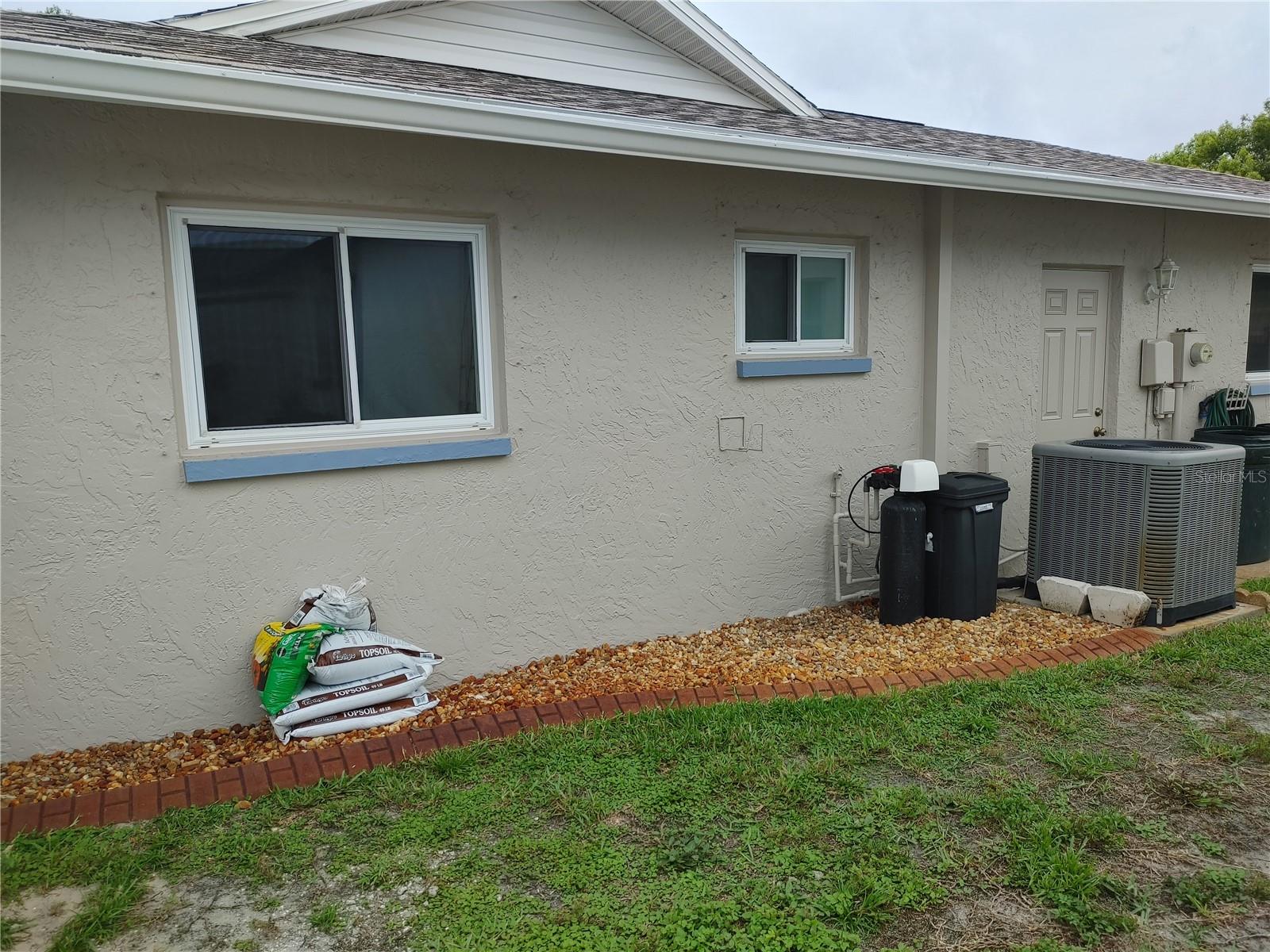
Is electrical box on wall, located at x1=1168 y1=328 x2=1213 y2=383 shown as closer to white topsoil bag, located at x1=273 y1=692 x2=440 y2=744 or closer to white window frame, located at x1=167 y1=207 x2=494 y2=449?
white window frame, located at x1=167 y1=207 x2=494 y2=449

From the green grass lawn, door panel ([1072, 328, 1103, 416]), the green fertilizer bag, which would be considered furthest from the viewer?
door panel ([1072, 328, 1103, 416])

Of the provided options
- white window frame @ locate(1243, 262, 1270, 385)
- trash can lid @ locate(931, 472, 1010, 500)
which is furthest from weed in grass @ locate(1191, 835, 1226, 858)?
white window frame @ locate(1243, 262, 1270, 385)

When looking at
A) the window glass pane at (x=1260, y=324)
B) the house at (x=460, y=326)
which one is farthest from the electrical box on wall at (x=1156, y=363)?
the window glass pane at (x=1260, y=324)

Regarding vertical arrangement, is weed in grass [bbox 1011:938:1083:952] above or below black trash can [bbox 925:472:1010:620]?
below

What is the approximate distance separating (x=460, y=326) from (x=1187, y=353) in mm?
6748

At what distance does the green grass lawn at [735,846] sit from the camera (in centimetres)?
275

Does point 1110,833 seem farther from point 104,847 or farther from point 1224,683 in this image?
point 104,847

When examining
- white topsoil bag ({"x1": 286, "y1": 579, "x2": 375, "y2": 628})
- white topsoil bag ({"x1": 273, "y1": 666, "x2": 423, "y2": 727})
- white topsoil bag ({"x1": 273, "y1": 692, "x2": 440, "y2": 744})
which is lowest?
white topsoil bag ({"x1": 273, "y1": 692, "x2": 440, "y2": 744})

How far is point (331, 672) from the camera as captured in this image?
4.09m

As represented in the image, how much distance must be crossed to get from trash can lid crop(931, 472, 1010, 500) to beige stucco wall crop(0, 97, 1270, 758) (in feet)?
2.28

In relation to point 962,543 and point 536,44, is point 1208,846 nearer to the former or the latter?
point 962,543

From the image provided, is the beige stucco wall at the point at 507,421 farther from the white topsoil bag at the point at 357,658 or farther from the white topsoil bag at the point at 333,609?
the white topsoil bag at the point at 357,658

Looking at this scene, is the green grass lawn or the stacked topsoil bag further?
the stacked topsoil bag

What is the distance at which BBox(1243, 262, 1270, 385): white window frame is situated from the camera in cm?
866
